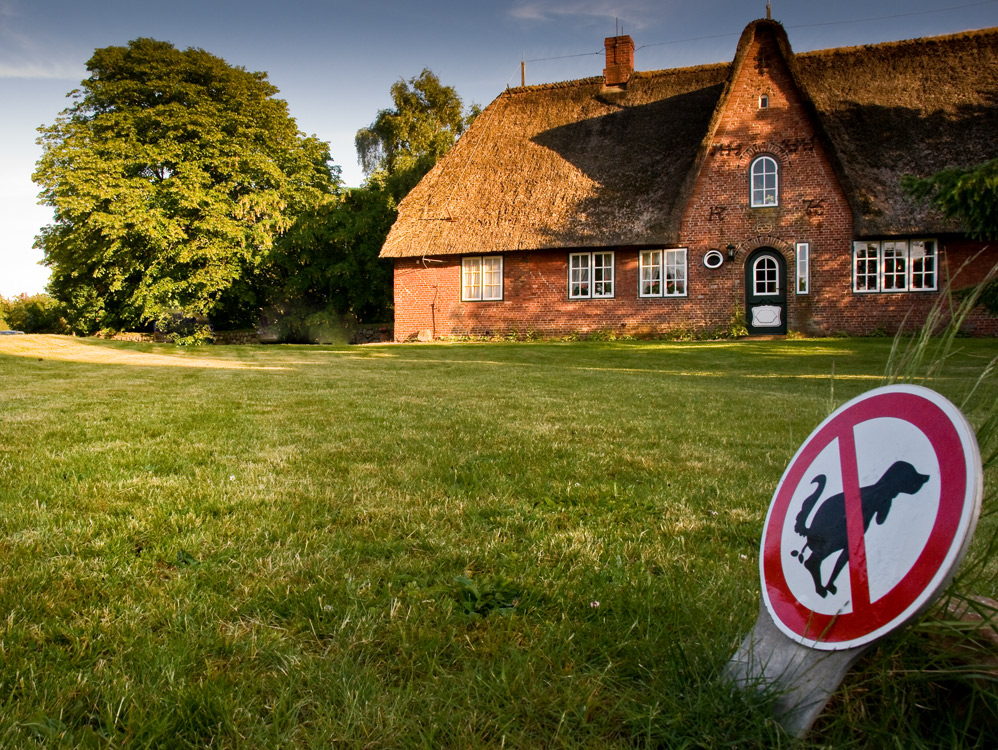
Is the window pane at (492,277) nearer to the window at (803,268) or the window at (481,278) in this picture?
the window at (481,278)

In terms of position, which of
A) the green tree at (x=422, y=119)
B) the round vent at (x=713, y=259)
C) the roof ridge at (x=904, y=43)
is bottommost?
the round vent at (x=713, y=259)

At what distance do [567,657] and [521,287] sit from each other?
2302 centimetres

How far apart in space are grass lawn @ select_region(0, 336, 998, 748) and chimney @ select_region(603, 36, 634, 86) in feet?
76.4

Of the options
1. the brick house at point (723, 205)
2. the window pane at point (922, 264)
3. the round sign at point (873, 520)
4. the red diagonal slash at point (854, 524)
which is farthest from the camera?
the brick house at point (723, 205)

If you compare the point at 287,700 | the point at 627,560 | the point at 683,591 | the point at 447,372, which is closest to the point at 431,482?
the point at 627,560

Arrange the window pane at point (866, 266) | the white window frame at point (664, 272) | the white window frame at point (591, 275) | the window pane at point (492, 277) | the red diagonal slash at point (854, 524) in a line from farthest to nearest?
the window pane at point (492, 277) → the white window frame at point (591, 275) → the white window frame at point (664, 272) → the window pane at point (866, 266) → the red diagonal slash at point (854, 524)

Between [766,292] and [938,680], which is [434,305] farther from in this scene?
[938,680]

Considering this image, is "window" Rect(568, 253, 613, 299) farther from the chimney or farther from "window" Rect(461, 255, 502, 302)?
the chimney

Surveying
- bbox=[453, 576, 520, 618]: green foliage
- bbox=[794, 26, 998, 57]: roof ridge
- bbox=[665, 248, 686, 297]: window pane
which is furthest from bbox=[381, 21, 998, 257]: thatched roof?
bbox=[453, 576, 520, 618]: green foliage

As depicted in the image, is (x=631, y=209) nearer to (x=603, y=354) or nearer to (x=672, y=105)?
(x=672, y=105)

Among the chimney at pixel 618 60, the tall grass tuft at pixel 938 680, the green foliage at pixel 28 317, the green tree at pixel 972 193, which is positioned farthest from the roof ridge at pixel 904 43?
the green foliage at pixel 28 317

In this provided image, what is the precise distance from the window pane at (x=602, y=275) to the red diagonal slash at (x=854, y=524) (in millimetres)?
22446

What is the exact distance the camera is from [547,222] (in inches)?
949

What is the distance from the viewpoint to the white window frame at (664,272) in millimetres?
23000
